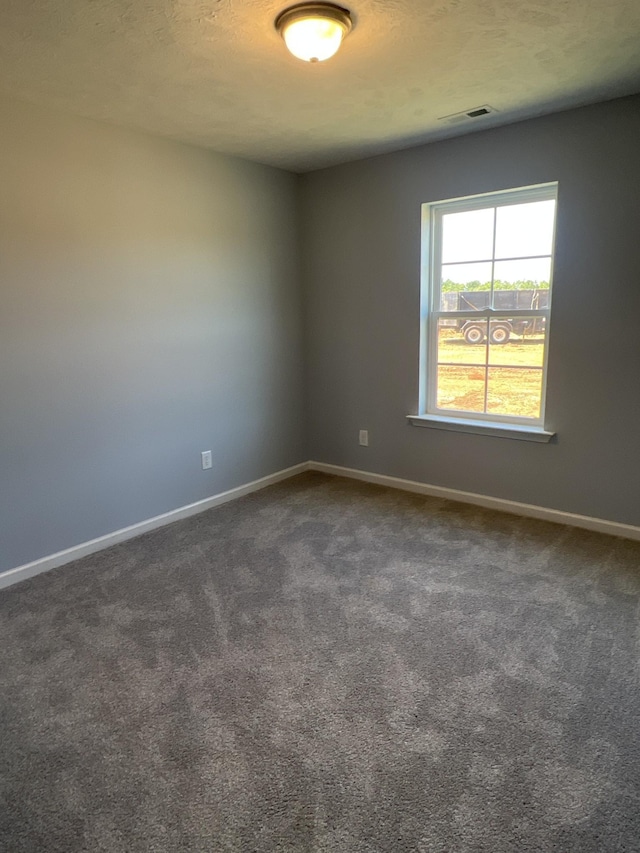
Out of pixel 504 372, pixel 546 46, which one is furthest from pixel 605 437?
pixel 546 46

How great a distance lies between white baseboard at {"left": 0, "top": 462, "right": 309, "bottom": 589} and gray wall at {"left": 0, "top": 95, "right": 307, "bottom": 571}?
51 millimetres

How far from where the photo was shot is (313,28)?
5.94ft

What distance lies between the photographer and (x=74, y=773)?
1.58 meters

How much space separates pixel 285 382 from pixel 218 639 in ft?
7.67

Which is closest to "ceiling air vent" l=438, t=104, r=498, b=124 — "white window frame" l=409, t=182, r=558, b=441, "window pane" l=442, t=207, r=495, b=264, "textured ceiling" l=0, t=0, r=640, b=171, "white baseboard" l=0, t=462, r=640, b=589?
"textured ceiling" l=0, t=0, r=640, b=171

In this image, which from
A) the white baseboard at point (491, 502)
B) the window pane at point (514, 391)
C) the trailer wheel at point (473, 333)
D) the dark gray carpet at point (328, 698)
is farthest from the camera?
the trailer wheel at point (473, 333)

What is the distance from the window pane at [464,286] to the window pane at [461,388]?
42 centimetres

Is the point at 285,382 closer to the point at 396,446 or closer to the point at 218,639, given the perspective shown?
the point at 396,446

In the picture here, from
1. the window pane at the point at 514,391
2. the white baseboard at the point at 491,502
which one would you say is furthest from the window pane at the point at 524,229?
the white baseboard at the point at 491,502

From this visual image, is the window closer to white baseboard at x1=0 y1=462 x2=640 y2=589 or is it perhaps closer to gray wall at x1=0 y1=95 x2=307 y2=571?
white baseboard at x1=0 y1=462 x2=640 y2=589

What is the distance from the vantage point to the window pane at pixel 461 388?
3.56 m

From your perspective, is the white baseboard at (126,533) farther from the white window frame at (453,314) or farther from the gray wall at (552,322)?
the white window frame at (453,314)

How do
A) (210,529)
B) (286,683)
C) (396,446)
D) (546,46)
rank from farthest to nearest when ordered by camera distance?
1. (396,446)
2. (210,529)
3. (546,46)
4. (286,683)

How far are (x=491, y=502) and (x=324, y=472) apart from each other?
142cm
